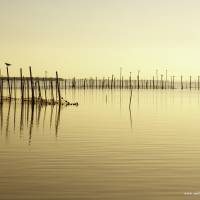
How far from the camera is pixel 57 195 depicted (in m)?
11.2

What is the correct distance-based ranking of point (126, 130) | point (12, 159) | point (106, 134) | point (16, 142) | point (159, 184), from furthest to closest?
point (126, 130)
point (106, 134)
point (16, 142)
point (12, 159)
point (159, 184)

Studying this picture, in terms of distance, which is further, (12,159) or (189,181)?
(12,159)

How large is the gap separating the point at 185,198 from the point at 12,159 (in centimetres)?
673

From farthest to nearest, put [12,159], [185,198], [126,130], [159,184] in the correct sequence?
[126,130] → [12,159] → [159,184] → [185,198]

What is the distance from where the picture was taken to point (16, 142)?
20.8m

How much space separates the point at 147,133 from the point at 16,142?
6833 mm

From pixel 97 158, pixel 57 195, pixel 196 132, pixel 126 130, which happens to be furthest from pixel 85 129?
pixel 57 195

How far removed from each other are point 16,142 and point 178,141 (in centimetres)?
645

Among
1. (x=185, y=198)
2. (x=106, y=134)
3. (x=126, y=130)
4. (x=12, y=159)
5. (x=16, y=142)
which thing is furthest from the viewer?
(x=126, y=130)

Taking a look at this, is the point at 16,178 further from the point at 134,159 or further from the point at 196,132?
the point at 196,132

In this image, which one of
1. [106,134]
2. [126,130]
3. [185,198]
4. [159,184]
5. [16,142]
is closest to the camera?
[185,198]

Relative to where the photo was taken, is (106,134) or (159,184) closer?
(159,184)

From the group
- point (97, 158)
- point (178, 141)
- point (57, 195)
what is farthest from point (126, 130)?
point (57, 195)

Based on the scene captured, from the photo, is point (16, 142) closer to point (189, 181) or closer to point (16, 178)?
point (16, 178)
